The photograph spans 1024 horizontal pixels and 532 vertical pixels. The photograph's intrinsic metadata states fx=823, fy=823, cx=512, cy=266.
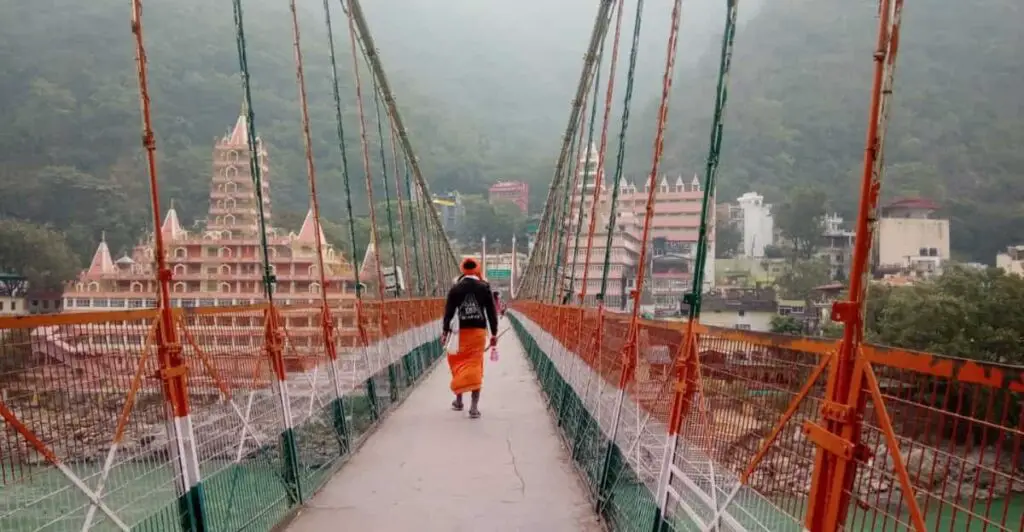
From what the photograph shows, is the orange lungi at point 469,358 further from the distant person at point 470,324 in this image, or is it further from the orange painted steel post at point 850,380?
the orange painted steel post at point 850,380

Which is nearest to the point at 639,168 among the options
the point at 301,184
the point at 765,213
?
the point at 765,213

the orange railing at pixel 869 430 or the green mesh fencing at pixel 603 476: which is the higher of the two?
the orange railing at pixel 869 430

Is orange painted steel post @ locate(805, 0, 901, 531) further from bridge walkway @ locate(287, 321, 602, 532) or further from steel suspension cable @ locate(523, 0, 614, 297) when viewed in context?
steel suspension cable @ locate(523, 0, 614, 297)

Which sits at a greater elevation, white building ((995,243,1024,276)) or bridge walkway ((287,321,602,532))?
bridge walkway ((287,321,602,532))

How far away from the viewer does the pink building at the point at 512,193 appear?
3537 inches

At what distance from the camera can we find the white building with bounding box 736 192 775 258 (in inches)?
2340

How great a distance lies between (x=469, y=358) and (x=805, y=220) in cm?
5038

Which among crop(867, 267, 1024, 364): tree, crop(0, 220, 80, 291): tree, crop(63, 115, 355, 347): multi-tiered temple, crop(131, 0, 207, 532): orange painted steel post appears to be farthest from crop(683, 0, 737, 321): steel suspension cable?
crop(0, 220, 80, 291): tree

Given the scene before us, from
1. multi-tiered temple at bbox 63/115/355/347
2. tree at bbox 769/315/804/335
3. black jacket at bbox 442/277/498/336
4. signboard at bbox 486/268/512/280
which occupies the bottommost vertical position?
signboard at bbox 486/268/512/280

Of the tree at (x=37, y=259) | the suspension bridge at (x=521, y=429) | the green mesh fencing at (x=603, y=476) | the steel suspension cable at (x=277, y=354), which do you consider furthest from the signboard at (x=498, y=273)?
the steel suspension cable at (x=277, y=354)

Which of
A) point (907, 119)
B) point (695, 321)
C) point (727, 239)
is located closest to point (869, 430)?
point (695, 321)

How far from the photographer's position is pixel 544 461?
484 centimetres

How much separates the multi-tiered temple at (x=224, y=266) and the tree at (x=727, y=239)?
121 feet

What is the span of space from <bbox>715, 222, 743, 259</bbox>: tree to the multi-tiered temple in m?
36.8
